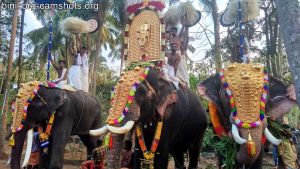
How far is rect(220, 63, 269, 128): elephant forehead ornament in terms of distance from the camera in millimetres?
5555

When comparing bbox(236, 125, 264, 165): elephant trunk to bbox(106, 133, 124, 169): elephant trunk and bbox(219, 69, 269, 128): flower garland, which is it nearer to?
bbox(219, 69, 269, 128): flower garland

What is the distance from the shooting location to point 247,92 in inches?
226

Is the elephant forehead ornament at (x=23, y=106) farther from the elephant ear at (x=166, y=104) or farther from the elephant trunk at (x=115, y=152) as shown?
the elephant ear at (x=166, y=104)

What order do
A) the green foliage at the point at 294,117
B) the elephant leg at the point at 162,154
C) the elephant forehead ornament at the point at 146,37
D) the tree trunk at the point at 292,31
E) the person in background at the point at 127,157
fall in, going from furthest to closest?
the green foliage at the point at 294,117 < the person in background at the point at 127,157 < the elephant forehead ornament at the point at 146,37 < the elephant leg at the point at 162,154 < the tree trunk at the point at 292,31

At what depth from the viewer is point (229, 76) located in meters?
6.07

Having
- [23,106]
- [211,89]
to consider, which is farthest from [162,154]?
[23,106]

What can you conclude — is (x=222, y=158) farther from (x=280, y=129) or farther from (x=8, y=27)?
(x=8, y=27)

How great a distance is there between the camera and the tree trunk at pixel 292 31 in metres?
4.69

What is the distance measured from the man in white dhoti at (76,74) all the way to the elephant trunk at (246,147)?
19.2 ft

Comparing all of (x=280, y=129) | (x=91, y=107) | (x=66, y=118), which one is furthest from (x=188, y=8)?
(x=280, y=129)

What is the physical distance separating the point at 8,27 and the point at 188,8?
15937 mm

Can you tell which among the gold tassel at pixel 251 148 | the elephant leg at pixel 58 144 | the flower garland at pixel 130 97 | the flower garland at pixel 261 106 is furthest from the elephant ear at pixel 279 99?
the elephant leg at pixel 58 144

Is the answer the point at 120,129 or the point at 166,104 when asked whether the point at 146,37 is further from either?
the point at 120,129

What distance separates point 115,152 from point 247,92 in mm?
2124
